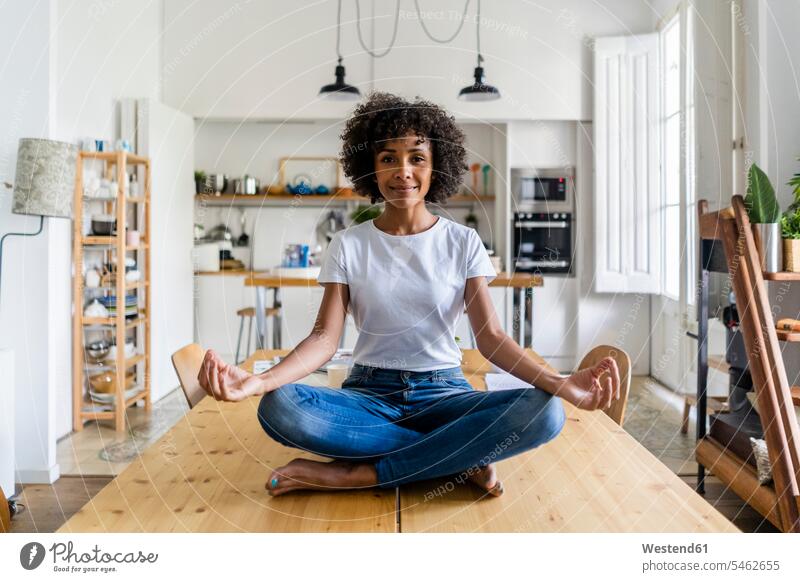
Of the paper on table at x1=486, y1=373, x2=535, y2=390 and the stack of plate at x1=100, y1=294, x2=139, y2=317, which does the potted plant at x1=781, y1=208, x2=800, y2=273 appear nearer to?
the paper on table at x1=486, y1=373, x2=535, y2=390

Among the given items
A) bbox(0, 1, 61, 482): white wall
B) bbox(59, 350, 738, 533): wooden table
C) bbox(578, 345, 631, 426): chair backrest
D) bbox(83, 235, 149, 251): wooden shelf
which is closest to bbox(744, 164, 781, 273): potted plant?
bbox(578, 345, 631, 426): chair backrest

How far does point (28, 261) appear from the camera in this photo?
2443 millimetres

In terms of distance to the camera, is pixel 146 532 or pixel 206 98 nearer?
pixel 146 532

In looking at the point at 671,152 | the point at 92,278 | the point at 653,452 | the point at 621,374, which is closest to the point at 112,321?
the point at 92,278

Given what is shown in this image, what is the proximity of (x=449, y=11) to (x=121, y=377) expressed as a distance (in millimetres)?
2838

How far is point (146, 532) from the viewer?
100 centimetres

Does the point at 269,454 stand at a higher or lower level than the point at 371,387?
lower

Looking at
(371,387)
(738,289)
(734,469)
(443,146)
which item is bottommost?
(734,469)

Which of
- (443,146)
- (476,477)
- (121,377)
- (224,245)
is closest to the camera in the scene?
(476,477)

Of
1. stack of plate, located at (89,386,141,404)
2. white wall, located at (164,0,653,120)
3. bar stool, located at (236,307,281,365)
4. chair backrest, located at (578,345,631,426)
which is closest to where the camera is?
chair backrest, located at (578,345,631,426)

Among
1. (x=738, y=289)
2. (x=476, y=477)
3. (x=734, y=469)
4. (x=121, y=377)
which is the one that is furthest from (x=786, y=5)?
(x=121, y=377)

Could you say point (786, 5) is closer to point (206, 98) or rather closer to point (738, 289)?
point (738, 289)

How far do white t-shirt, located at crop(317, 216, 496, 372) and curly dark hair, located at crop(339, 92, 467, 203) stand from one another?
0.59 feet
